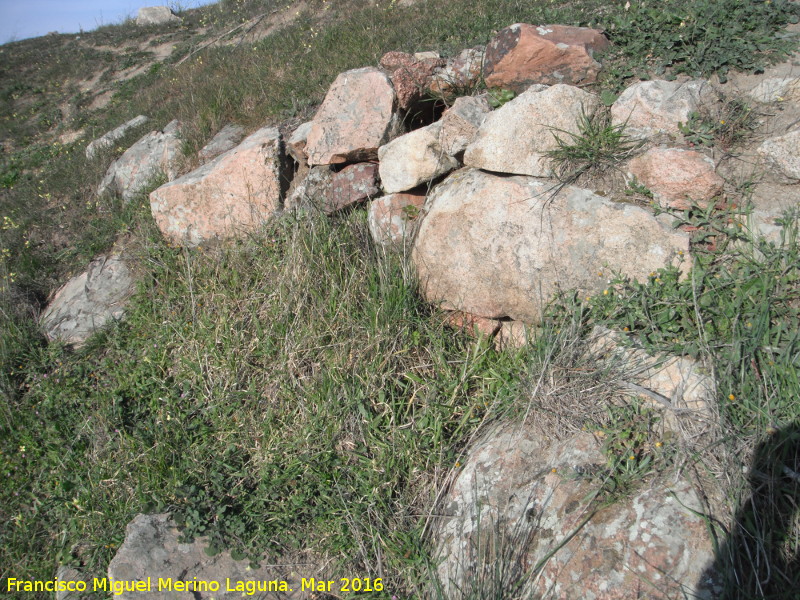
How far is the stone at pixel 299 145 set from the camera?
15.8ft

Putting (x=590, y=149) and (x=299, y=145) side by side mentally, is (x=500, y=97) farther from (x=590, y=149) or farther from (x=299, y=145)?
(x=299, y=145)

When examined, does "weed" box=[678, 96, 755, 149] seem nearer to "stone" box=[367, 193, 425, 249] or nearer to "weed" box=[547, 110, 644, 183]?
"weed" box=[547, 110, 644, 183]

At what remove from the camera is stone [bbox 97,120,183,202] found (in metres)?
5.82

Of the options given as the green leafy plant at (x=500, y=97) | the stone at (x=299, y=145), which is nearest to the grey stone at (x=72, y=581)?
the stone at (x=299, y=145)

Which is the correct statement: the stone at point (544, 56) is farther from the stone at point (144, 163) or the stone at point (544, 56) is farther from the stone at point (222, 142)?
the stone at point (144, 163)

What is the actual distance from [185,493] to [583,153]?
123 inches

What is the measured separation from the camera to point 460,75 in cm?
456

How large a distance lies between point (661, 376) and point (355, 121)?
3.11 meters

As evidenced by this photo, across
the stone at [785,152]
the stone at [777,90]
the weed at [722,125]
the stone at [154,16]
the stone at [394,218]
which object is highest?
the stone at [154,16]

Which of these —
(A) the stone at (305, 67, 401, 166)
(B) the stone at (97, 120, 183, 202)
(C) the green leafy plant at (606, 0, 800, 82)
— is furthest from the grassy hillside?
(B) the stone at (97, 120, 183, 202)

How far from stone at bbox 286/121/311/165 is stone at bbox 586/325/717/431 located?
3040 mm

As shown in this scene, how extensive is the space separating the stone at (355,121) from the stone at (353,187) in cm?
12

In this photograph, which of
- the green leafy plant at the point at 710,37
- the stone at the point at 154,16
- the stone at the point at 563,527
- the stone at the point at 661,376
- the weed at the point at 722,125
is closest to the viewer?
the stone at the point at 563,527

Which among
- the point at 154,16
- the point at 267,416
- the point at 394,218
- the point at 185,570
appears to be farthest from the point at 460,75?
the point at 154,16
